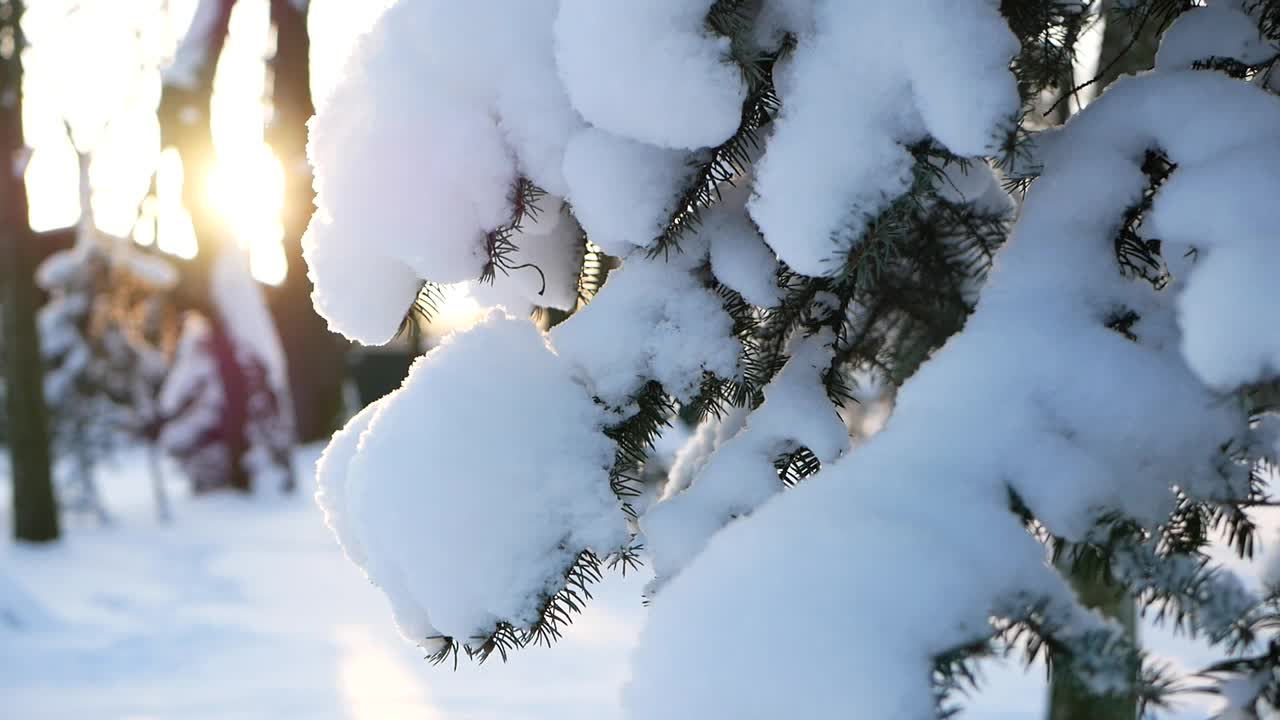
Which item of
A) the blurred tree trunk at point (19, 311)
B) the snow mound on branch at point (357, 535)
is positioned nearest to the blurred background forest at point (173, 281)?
the blurred tree trunk at point (19, 311)

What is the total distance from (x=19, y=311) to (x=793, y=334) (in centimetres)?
942

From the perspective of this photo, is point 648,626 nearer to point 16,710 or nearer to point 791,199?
point 791,199

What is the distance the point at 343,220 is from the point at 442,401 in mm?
429

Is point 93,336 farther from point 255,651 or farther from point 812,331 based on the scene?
point 812,331

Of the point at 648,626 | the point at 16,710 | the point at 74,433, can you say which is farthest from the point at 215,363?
the point at 648,626

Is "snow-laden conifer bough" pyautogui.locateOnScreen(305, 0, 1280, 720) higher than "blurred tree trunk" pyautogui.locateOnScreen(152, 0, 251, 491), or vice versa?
"snow-laden conifer bough" pyautogui.locateOnScreen(305, 0, 1280, 720)

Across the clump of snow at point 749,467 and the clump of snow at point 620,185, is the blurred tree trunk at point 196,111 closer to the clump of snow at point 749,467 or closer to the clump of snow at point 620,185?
the clump of snow at point 620,185

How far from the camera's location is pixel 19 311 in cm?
914

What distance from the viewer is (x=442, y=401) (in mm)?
1866

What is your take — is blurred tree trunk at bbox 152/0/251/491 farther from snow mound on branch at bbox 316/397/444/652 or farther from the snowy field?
snow mound on branch at bbox 316/397/444/652

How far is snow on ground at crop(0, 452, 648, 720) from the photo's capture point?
525 centimetres

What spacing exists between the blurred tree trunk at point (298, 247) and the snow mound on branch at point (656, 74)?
7405mm

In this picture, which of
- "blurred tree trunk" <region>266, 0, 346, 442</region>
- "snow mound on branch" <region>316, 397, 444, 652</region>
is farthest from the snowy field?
"snow mound on branch" <region>316, 397, 444, 652</region>

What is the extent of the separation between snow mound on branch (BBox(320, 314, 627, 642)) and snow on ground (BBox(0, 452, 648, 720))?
3.38 m
